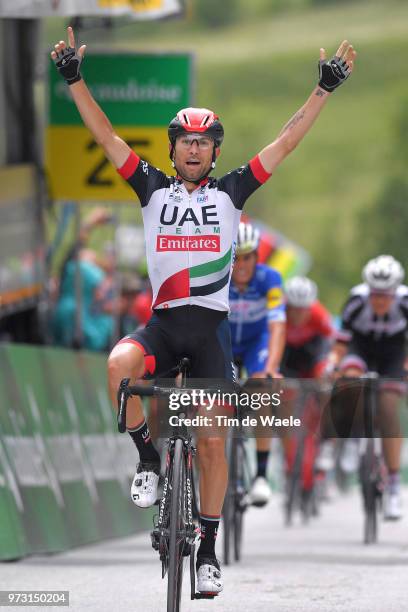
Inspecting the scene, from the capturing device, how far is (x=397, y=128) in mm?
116438

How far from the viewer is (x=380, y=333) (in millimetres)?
13867

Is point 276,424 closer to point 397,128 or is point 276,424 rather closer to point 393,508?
point 393,508

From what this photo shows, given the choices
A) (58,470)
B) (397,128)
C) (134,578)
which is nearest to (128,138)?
(58,470)

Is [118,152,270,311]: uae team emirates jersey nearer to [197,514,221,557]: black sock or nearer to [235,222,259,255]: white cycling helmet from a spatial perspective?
[197,514,221,557]: black sock

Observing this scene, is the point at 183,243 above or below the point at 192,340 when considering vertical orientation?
above

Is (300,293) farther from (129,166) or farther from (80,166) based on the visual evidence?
(129,166)

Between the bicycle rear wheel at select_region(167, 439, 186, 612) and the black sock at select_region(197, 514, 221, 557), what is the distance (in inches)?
13.2

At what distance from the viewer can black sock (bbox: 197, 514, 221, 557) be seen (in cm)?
812

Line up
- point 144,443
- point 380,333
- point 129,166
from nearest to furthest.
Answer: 1. point 144,443
2. point 129,166
3. point 380,333

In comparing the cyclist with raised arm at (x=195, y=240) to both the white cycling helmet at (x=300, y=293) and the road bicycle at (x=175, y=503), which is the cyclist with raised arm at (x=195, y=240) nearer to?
the road bicycle at (x=175, y=503)

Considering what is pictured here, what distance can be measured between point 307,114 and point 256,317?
416cm

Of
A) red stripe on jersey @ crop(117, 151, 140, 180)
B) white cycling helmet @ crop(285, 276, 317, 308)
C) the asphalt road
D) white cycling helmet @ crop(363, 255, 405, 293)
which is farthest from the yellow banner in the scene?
red stripe on jersey @ crop(117, 151, 140, 180)

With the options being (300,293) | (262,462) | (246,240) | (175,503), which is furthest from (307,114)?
(300,293)

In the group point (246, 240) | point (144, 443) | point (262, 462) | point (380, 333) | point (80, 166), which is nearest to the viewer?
point (144, 443)
